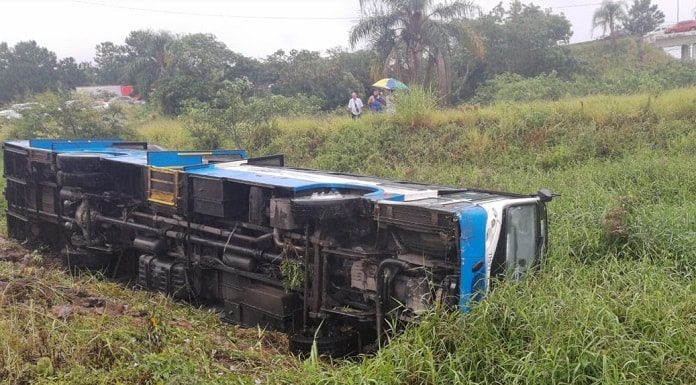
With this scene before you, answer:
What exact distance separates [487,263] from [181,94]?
67.3 feet

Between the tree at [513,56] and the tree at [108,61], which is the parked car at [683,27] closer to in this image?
the tree at [513,56]

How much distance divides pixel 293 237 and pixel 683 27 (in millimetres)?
39144

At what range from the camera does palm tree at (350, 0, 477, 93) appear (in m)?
18.9

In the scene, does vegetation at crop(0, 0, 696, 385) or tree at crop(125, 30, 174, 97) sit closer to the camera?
vegetation at crop(0, 0, 696, 385)

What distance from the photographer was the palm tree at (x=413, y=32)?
18859 millimetres

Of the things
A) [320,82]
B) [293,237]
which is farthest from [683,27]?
[293,237]

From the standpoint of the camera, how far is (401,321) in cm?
506

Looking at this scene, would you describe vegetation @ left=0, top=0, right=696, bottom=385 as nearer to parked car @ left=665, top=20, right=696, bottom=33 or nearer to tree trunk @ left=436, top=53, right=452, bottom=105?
tree trunk @ left=436, top=53, right=452, bottom=105

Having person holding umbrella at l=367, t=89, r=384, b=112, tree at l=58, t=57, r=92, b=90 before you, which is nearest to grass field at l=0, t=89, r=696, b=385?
person holding umbrella at l=367, t=89, r=384, b=112

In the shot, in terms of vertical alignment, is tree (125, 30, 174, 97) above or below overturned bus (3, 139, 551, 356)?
above

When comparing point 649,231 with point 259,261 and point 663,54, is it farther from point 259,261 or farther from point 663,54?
point 663,54

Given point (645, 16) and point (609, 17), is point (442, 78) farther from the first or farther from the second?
point (645, 16)

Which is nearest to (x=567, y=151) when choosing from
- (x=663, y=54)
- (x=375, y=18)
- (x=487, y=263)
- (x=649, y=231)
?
(x=649, y=231)

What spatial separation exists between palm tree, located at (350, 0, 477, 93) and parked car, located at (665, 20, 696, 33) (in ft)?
78.8
